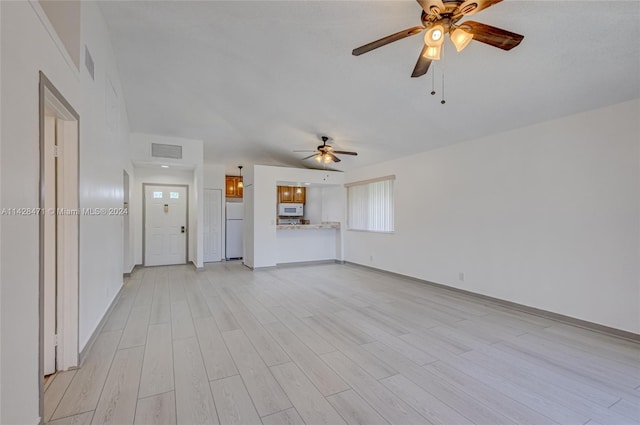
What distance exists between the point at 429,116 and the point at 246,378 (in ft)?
12.8

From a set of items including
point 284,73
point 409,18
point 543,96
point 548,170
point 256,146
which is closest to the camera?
point 409,18

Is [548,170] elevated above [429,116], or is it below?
below

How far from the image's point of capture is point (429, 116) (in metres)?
4.11

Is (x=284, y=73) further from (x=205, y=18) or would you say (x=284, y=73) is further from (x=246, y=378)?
(x=246, y=378)

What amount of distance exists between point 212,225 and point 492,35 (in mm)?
7286

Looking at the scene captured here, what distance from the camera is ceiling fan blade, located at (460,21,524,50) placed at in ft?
6.36

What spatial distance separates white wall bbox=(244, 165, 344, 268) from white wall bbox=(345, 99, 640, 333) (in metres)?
3.19

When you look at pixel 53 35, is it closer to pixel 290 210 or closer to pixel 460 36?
pixel 460 36

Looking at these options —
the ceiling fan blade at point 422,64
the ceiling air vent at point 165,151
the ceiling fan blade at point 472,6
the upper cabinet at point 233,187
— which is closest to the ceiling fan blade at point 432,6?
the ceiling fan blade at point 472,6

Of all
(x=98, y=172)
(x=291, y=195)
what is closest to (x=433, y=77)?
(x=98, y=172)

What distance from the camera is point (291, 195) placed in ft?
30.4

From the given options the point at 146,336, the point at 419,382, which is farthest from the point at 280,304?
the point at 419,382

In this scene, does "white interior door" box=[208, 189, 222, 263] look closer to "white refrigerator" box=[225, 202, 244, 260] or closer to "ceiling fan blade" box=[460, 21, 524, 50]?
"white refrigerator" box=[225, 202, 244, 260]

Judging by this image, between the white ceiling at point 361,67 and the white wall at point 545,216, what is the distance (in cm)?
29
